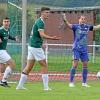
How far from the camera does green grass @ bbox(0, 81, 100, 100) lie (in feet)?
46.4

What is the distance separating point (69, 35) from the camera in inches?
1748

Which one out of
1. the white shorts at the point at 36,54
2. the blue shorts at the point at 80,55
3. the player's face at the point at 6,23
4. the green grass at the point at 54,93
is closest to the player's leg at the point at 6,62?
the green grass at the point at 54,93

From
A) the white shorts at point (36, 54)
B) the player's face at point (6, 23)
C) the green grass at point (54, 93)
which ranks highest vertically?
the player's face at point (6, 23)

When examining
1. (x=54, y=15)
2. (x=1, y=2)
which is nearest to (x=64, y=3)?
(x=54, y=15)

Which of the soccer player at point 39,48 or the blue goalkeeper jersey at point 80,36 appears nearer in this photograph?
the soccer player at point 39,48

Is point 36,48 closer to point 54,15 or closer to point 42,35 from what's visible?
point 42,35

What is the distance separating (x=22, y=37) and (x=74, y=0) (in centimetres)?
1839

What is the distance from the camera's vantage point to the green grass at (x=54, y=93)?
14.2 m

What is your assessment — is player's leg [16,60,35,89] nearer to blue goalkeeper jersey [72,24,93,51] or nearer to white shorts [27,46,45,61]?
white shorts [27,46,45,61]

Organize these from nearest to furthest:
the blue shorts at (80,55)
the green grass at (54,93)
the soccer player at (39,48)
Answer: the green grass at (54,93) < the soccer player at (39,48) < the blue shorts at (80,55)

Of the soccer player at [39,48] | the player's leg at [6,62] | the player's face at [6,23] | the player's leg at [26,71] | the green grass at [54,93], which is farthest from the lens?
the player's face at [6,23]

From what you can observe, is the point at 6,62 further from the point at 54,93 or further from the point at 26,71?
the point at 54,93

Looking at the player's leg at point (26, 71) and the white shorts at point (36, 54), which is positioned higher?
the white shorts at point (36, 54)

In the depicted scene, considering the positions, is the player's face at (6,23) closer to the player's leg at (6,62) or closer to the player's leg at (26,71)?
the player's leg at (6,62)
